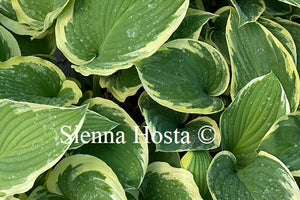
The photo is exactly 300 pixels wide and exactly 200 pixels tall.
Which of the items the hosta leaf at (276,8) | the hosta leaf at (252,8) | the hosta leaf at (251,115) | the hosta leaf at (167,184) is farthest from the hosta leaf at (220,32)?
the hosta leaf at (167,184)

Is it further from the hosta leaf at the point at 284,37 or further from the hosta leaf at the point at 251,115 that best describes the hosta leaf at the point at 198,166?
the hosta leaf at the point at 284,37

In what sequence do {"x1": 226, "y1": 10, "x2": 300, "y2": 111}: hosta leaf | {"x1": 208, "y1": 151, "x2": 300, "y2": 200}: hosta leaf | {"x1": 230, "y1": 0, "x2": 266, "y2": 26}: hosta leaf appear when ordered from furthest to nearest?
{"x1": 230, "y1": 0, "x2": 266, "y2": 26}: hosta leaf
{"x1": 226, "y1": 10, "x2": 300, "y2": 111}: hosta leaf
{"x1": 208, "y1": 151, "x2": 300, "y2": 200}: hosta leaf

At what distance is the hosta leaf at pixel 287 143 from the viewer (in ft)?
2.61

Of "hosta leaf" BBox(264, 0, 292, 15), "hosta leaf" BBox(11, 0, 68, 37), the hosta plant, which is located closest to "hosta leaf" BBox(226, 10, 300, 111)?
the hosta plant

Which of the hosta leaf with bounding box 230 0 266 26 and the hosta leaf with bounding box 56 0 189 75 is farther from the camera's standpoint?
the hosta leaf with bounding box 230 0 266 26

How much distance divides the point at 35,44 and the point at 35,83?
0.20 meters

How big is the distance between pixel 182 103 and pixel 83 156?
0.23 meters

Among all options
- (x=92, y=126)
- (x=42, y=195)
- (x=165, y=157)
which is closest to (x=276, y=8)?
(x=165, y=157)

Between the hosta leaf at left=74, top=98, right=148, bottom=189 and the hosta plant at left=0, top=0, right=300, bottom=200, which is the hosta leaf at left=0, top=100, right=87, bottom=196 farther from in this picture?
the hosta leaf at left=74, top=98, right=148, bottom=189

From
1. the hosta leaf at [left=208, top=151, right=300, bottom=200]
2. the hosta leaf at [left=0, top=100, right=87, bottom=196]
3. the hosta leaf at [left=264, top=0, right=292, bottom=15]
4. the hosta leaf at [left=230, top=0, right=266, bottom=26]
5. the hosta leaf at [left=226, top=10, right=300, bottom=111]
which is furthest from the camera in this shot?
the hosta leaf at [left=264, top=0, right=292, bottom=15]

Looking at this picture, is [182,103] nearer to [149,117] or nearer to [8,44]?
[149,117]

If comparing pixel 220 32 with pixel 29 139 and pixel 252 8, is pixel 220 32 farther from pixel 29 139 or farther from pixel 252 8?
pixel 29 139

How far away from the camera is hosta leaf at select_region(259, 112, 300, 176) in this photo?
794 millimetres

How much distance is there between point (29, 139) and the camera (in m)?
0.66
